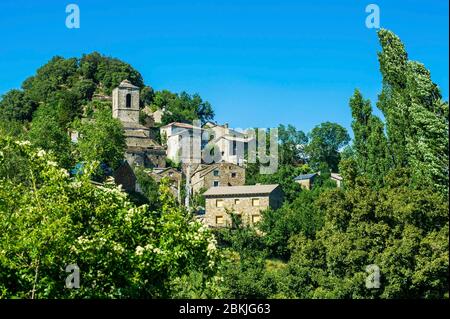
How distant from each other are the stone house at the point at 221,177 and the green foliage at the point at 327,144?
1244cm

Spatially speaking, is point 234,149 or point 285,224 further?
point 234,149

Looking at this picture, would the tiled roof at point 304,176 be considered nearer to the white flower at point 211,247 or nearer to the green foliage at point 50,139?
the green foliage at point 50,139

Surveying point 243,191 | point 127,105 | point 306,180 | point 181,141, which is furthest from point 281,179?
point 127,105

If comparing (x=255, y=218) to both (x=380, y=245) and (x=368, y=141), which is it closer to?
(x=368, y=141)

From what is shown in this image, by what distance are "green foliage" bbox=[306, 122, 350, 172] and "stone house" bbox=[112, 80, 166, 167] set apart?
48.6ft

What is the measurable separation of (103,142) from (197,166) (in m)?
15.5

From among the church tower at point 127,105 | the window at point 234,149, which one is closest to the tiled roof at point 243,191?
the window at point 234,149

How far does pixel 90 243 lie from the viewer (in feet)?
45.3

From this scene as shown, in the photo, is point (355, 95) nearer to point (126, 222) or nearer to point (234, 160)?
point (126, 222)

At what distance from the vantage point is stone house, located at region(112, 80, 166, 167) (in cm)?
7562

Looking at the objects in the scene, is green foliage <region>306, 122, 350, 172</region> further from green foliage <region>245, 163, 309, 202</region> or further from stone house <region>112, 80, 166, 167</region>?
stone house <region>112, 80, 166, 167</region>

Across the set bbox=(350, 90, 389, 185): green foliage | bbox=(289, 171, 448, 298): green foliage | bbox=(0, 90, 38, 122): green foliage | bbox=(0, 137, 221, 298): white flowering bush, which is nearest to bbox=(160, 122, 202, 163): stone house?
bbox=(0, 90, 38, 122): green foliage

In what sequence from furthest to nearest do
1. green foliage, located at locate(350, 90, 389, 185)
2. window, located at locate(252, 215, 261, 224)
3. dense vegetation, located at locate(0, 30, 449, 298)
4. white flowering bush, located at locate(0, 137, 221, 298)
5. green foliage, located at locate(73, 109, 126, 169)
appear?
green foliage, located at locate(73, 109, 126, 169) < window, located at locate(252, 215, 261, 224) < green foliage, located at locate(350, 90, 389, 185) < dense vegetation, located at locate(0, 30, 449, 298) < white flowering bush, located at locate(0, 137, 221, 298)
